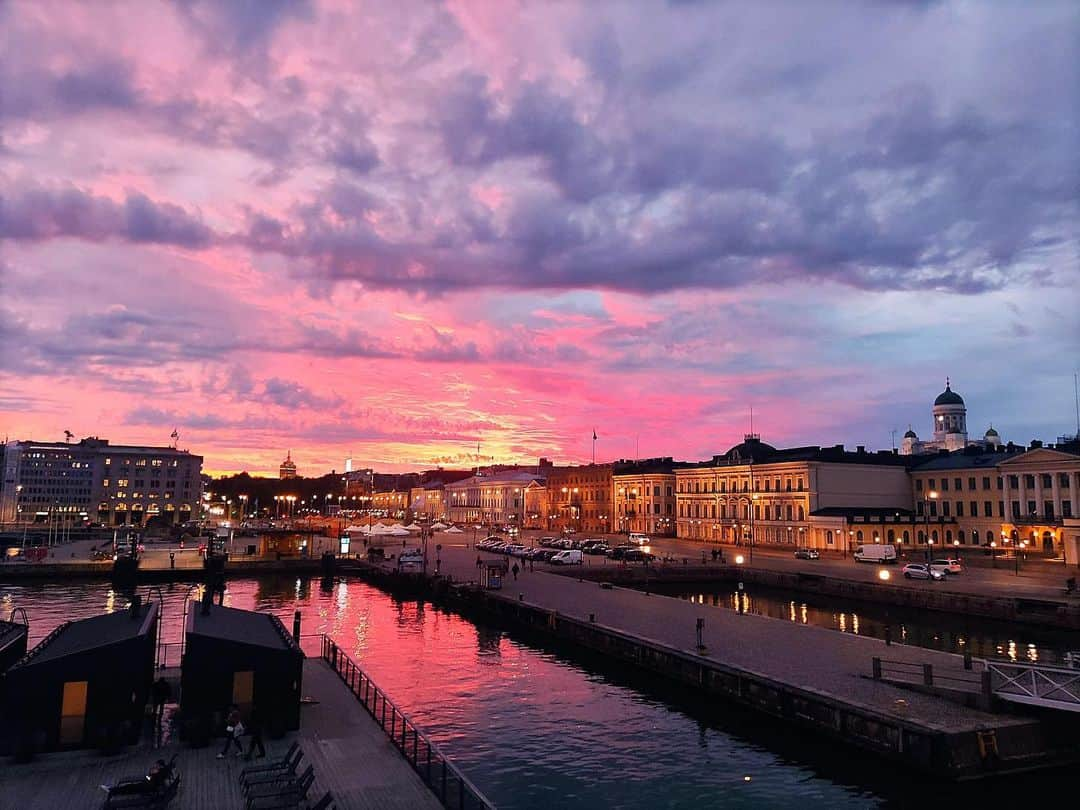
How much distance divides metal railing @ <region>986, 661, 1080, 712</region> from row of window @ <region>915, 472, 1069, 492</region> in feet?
289

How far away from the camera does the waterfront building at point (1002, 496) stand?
10169 centimetres

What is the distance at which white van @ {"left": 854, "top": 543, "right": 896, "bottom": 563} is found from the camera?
91.4 m

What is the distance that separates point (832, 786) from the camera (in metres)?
26.5

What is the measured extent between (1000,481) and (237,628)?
111993 mm

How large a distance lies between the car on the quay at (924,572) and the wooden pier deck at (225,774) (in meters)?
63.7

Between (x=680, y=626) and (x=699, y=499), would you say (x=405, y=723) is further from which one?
(x=699, y=499)

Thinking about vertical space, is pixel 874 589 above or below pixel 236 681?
below

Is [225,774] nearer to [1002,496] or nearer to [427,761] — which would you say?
[427,761]

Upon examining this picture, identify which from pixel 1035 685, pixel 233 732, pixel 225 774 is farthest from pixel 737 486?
pixel 225 774

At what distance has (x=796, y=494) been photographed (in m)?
122

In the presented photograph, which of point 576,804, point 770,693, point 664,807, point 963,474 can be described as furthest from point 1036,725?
point 963,474

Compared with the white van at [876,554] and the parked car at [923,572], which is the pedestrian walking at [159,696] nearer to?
the parked car at [923,572]

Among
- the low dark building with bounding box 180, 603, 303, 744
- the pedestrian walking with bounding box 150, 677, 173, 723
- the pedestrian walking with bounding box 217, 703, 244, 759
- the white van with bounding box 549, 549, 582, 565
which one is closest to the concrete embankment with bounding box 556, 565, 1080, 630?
the white van with bounding box 549, 549, 582, 565

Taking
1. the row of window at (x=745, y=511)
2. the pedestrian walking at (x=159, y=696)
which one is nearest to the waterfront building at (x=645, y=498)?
the row of window at (x=745, y=511)
